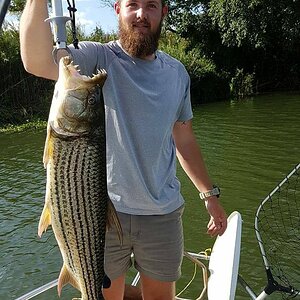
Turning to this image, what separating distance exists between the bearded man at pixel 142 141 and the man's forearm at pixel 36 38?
0.29 meters

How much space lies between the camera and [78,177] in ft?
6.80

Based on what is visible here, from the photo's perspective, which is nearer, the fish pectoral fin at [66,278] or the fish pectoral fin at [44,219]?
the fish pectoral fin at [44,219]

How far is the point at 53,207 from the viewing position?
6.95 ft

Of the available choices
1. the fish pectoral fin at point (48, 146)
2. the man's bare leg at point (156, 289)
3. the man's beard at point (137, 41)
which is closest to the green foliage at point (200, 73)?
the man's bare leg at point (156, 289)

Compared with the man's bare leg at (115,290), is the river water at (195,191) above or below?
below

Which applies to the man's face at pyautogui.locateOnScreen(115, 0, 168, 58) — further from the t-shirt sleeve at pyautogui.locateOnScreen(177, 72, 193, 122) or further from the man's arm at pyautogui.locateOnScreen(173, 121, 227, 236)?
the man's arm at pyautogui.locateOnScreen(173, 121, 227, 236)

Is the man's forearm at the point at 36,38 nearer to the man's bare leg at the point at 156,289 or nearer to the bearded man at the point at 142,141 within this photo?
the bearded man at the point at 142,141

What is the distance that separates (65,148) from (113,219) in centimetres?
43

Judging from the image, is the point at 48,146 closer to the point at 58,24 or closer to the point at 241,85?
the point at 58,24

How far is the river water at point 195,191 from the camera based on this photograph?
672 centimetres

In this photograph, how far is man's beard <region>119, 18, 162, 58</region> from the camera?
2.56m

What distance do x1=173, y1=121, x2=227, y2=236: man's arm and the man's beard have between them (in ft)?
2.01

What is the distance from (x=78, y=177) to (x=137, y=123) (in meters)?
0.66

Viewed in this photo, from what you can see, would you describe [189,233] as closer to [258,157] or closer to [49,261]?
[49,261]
